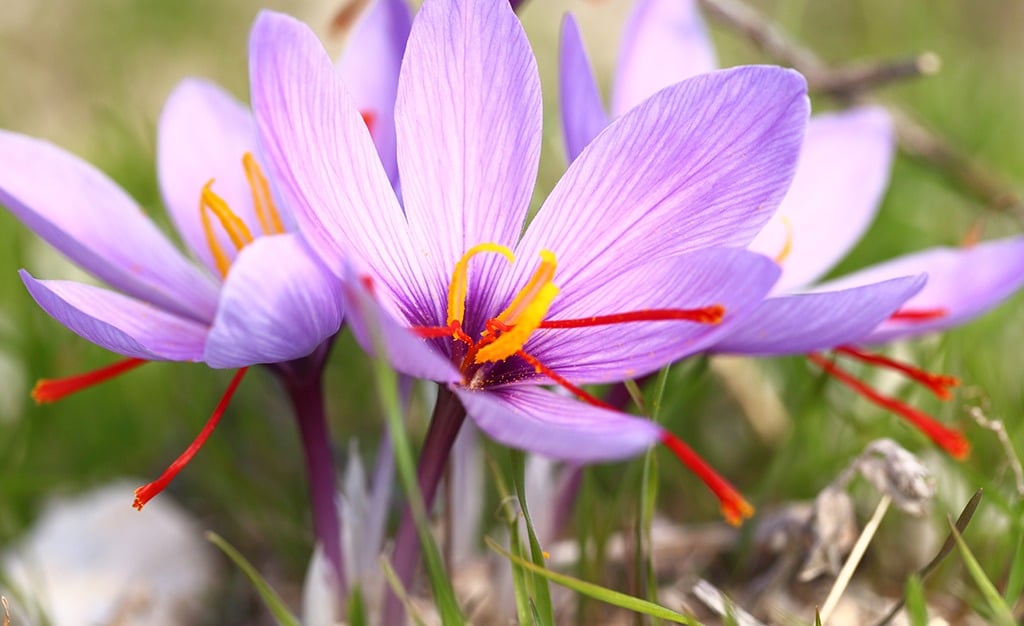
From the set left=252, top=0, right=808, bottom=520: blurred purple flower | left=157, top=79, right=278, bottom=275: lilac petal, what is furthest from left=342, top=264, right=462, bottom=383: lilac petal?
left=157, top=79, right=278, bottom=275: lilac petal

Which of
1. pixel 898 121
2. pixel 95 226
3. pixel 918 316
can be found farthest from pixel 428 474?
pixel 898 121

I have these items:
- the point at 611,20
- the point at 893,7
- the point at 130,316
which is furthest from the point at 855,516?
the point at 611,20

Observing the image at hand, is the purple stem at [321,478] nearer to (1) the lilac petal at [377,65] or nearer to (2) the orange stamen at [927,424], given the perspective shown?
(1) the lilac petal at [377,65]

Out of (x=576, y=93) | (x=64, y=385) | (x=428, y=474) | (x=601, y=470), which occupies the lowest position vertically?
(x=601, y=470)

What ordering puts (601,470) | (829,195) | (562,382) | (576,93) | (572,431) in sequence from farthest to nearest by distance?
(601,470) → (829,195) → (576,93) → (562,382) → (572,431)

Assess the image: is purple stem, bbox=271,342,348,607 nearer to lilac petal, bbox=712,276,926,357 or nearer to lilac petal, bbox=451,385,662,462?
lilac petal, bbox=451,385,662,462

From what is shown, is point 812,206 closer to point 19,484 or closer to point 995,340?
point 995,340

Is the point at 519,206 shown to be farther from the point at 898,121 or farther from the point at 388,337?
the point at 898,121
